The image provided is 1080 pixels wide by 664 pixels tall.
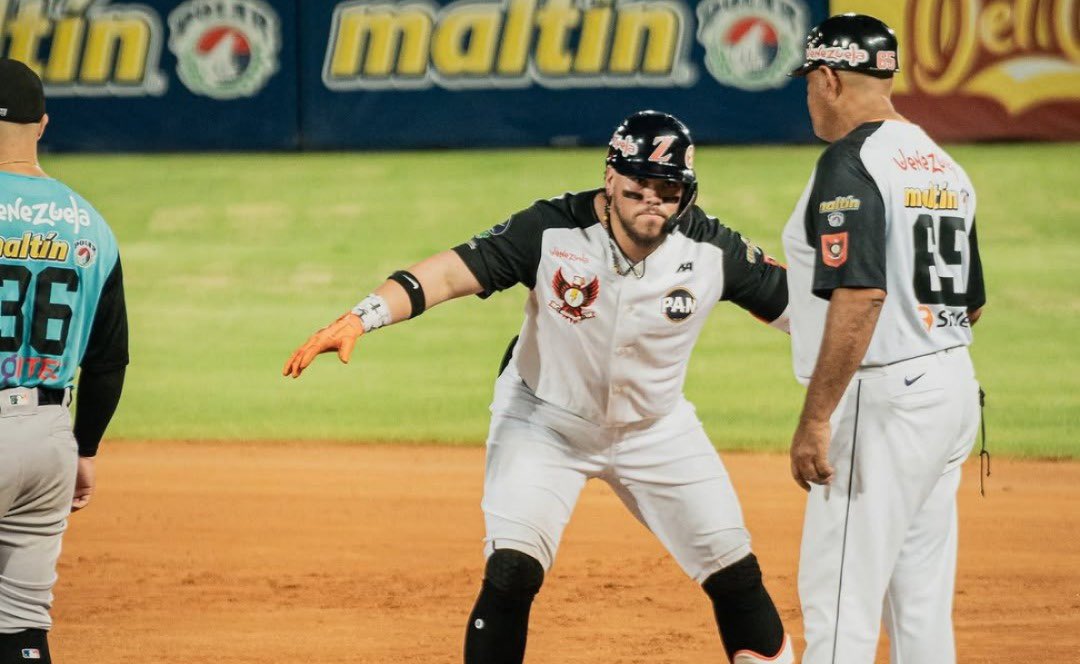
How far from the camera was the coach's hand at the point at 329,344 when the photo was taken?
15.4 feet

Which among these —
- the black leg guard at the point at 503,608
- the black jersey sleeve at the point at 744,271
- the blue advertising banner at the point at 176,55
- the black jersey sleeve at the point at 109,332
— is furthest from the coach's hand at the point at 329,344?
the blue advertising banner at the point at 176,55

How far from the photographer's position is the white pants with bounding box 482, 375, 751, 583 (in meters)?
5.07

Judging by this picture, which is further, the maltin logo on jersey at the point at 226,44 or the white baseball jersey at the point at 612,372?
the maltin logo on jersey at the point at 226,44

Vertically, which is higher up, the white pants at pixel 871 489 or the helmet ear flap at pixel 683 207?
the helmet ear flap at pixel 683 207

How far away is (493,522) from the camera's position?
5078 mm

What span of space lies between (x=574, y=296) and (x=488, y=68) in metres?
11.8

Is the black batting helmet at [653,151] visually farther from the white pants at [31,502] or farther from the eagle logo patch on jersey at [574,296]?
the white pants at [31,502]

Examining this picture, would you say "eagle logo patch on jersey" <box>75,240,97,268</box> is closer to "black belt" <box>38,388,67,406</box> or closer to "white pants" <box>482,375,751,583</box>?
"black belt" <box>38,388,67,406</box>

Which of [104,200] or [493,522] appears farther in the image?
[104,200]

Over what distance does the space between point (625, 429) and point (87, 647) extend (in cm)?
266

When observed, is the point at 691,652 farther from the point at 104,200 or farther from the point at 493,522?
the point at 104,200

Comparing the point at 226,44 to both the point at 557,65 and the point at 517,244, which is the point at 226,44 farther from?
the point at 517,244

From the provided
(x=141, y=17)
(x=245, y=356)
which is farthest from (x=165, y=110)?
(x=245, y=356)

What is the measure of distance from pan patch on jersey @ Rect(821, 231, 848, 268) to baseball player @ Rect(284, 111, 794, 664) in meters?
0.85
